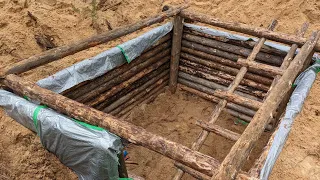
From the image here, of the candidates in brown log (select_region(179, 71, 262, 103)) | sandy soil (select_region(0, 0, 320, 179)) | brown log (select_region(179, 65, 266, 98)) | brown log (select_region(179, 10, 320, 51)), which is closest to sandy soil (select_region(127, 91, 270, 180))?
sandy soil (select_region(0, 0, 320, 179))

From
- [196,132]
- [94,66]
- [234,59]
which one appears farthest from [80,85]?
[234,59]

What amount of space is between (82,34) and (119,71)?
62.5 inches

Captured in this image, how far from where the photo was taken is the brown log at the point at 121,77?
10.9ft

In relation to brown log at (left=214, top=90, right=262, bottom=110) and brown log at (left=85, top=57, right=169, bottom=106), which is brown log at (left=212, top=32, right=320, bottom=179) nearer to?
brown log at (left=214, top=90, right=262, bottom=110)

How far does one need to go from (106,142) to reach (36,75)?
226cm

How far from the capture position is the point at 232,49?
12.8 ft

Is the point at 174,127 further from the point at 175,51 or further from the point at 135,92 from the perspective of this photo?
the point at 175,51

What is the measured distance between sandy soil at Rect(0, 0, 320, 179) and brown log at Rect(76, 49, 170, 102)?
0.72 meters

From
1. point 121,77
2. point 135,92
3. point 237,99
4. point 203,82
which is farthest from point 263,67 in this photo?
point 135,92

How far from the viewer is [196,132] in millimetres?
4191

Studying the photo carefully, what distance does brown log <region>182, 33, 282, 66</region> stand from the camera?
3532 mm

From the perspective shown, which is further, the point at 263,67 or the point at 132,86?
the point at 132,86

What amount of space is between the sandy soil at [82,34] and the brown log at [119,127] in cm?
71

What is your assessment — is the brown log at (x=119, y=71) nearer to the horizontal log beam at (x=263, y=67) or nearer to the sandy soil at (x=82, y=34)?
the sandy soil at (x=82, y=34)
